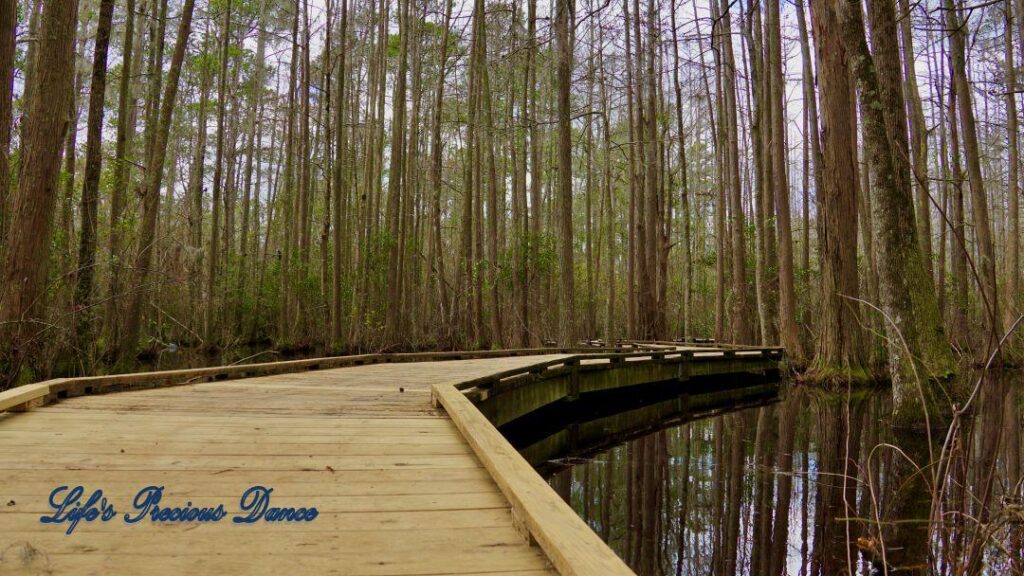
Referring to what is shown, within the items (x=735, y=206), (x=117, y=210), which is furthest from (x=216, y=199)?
(x=735, y=206)

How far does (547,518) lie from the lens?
1.69 metres

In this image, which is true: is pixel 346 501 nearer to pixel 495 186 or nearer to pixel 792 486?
pixel 792 486

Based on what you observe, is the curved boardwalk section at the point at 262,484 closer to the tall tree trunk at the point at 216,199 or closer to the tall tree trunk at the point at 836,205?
the tall tree trunk at the point at 836,205

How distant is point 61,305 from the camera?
7488mm

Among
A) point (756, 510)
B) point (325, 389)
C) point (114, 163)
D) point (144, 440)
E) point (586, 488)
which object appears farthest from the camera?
point (114, 163)

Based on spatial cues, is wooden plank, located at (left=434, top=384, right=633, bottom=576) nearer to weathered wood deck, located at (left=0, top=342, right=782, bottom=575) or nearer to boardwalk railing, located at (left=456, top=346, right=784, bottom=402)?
weathered wood deck, located at (left=0, top=342, right=782, bottom=575)

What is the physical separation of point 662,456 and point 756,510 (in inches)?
70.4

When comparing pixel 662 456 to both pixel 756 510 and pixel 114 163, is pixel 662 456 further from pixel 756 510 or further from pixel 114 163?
pixel 114 163

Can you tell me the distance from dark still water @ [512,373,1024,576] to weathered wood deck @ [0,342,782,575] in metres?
1.18

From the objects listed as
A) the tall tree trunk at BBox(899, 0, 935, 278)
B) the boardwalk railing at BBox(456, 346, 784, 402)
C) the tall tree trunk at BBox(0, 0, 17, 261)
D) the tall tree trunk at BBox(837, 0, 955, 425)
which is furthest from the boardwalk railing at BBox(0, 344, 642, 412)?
the tall tree trunk at BBox(899, 0, 935, 278)

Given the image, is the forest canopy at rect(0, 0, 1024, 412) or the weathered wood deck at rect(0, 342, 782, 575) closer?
the weathered wood deck at rect(0, 342, 782, 575)

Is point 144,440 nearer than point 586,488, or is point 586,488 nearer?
point 144,440

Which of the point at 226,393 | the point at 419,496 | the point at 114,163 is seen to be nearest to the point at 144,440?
the point at 419,496

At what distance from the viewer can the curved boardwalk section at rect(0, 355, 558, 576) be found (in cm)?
161
